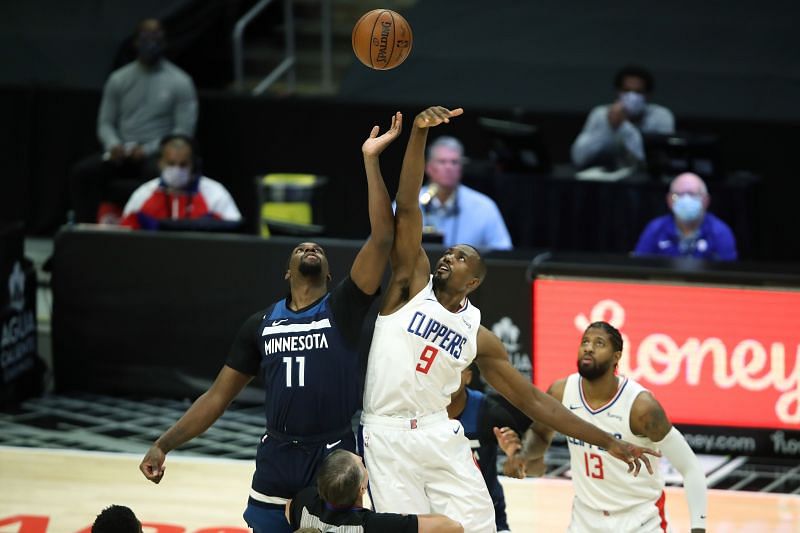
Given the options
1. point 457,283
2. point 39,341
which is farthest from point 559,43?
point 457,283

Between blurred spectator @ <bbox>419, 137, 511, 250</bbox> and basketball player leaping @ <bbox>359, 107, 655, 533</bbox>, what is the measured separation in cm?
465

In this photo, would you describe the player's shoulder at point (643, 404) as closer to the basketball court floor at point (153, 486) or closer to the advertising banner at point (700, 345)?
the basketball court floor at point (153, 486)

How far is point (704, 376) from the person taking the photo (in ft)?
30.2

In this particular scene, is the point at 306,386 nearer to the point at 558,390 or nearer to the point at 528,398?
the point at 528,398

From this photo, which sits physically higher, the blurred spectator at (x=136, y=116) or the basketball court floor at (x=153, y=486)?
the blurred spectator at (x=136, y=116)

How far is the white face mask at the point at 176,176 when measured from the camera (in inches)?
448

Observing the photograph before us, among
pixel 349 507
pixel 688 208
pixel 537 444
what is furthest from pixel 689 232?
pixel 349 507

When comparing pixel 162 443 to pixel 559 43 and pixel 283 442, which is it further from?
pixel 559 43

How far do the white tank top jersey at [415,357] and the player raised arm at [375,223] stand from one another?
0.66ft

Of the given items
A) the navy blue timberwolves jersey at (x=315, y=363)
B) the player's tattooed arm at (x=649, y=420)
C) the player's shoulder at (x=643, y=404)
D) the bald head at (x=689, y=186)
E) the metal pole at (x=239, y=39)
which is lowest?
the player's tattooed arm at (x=649, y=420)

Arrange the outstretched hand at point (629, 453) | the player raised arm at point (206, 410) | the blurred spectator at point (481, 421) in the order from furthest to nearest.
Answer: the blurred spectator at point (481, 421) < the player raised arm at point (206, 410) < the outstretched hand at point (629, 453)

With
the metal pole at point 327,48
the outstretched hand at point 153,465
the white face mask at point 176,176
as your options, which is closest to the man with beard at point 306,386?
the outstretched hand at point 153,465

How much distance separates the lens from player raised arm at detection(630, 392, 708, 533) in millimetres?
6449

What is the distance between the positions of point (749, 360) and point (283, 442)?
13.3ft
